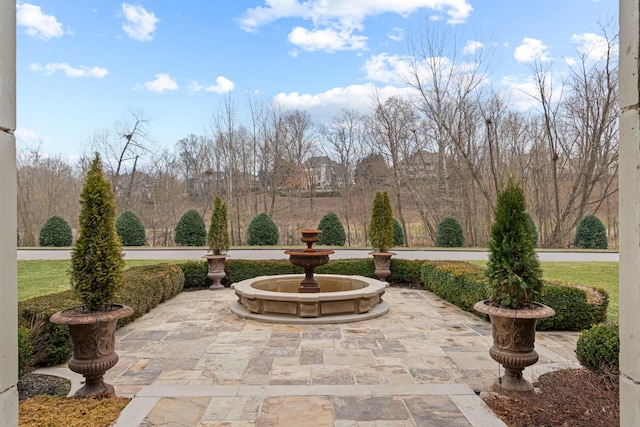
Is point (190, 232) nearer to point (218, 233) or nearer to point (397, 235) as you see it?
point (218, 233)

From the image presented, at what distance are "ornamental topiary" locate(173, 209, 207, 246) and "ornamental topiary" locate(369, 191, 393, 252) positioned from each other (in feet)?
39.4

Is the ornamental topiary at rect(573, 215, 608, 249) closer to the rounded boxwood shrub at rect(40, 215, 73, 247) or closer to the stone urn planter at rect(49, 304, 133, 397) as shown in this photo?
the stone urn planter at rect(49, 304, 133, 397)

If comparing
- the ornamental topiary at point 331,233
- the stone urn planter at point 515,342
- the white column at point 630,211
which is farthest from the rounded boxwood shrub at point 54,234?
the white column at point 630,211

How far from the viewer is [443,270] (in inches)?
391

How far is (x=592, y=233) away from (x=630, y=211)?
900 inches

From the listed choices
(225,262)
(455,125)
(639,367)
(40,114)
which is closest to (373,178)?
(455,125)

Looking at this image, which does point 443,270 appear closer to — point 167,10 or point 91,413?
point 91,413

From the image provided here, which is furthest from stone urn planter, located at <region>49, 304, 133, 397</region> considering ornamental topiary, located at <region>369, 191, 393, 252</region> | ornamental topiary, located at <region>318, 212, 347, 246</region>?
ornamental topiary, located at <region>318, 212, 347, 246</region>

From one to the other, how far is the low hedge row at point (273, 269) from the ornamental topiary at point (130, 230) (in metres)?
11.6

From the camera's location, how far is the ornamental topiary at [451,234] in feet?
69.9

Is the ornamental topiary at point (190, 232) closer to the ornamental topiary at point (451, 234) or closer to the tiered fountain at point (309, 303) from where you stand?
the ornamental topiary at point (451, 234)

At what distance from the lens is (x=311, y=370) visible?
16.7ft

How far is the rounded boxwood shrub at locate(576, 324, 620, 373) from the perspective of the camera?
13.7ft

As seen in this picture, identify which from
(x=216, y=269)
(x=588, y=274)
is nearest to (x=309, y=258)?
(x=216, y=269)
